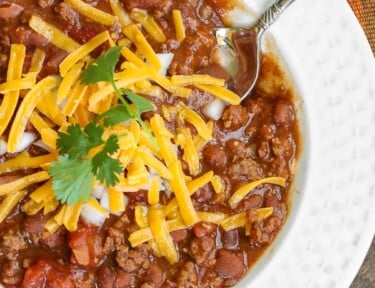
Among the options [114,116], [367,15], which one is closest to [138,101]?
[114,116]

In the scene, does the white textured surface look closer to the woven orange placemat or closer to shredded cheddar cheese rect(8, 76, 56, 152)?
the woven orange placemat

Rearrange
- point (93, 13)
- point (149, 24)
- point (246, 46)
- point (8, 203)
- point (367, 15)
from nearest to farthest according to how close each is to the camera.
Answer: point (8, 203), point (93, 13), point (149, 24), point (246, 46), point (367, 15)

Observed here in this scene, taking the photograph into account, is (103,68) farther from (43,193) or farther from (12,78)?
(43,193)

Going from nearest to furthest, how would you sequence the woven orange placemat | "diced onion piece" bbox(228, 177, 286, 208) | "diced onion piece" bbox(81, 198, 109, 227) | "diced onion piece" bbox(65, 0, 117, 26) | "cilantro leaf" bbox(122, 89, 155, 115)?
"cilantro leaf" bbox(122, 89, 155, 115)
"diced onion piece" bbox(81, 198, 109, 227)
"diced onion piece" bbox(65, 0, 117, 26)
"diced onion piece" bbox(228, 177, 286, 208)
the woven orange placemat

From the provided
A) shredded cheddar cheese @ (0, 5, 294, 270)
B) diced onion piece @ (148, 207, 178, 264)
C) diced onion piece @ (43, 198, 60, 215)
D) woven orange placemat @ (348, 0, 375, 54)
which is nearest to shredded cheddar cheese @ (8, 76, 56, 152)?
shredded cheddar cheese @ (0, 5, 294, 270)

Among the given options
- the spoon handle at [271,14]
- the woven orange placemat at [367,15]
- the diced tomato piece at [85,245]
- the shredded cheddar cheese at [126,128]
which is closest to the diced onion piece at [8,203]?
the shredded cheddar cheese at [126,128]

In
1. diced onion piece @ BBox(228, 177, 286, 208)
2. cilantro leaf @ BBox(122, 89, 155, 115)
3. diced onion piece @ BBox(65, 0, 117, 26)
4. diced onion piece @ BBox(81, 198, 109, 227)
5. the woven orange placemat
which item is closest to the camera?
cilantro leaf @ BBox(122, 89, 155, 115)
